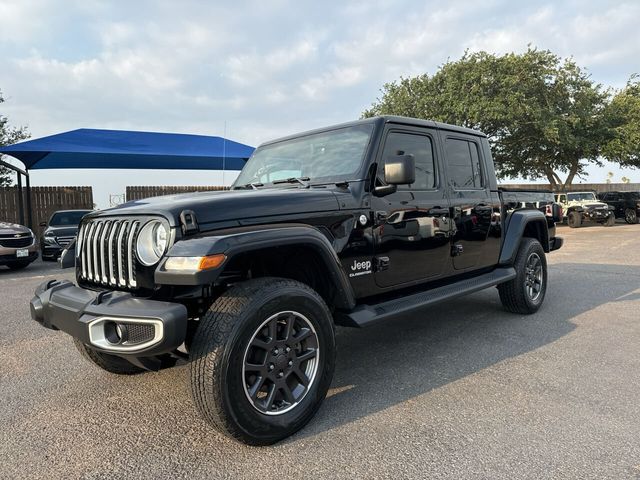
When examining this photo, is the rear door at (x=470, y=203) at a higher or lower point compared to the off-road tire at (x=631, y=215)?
higher

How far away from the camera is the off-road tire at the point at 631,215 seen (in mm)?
22141

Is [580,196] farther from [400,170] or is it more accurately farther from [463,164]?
[400,170]

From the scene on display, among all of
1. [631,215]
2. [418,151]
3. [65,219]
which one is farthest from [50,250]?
[631,215]

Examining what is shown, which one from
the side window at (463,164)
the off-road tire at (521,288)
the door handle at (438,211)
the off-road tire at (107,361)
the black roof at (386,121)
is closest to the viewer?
the off-road tire at (107,361)

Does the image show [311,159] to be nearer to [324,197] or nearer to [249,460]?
[324,197]

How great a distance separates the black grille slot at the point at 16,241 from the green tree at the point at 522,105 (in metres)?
16.5

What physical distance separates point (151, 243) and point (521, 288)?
3.97m

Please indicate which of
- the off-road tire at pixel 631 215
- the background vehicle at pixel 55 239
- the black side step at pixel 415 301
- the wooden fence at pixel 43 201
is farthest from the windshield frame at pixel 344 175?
the off-road tire at pixel 631 215

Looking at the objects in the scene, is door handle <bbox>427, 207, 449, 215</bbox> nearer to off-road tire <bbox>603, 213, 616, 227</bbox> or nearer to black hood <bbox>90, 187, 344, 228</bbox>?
black hood <bbox>90, 187, 344, 228</bbox>

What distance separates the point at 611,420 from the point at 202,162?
15438mm

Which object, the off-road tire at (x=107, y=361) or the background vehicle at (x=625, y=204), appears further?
the background vehicle at (x=625, y=204)

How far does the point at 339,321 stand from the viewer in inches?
121

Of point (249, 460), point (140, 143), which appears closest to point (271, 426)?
point (249, 460)

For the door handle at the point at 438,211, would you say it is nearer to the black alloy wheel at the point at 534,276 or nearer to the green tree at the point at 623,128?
the black alloy wheel at the point at 534,276
